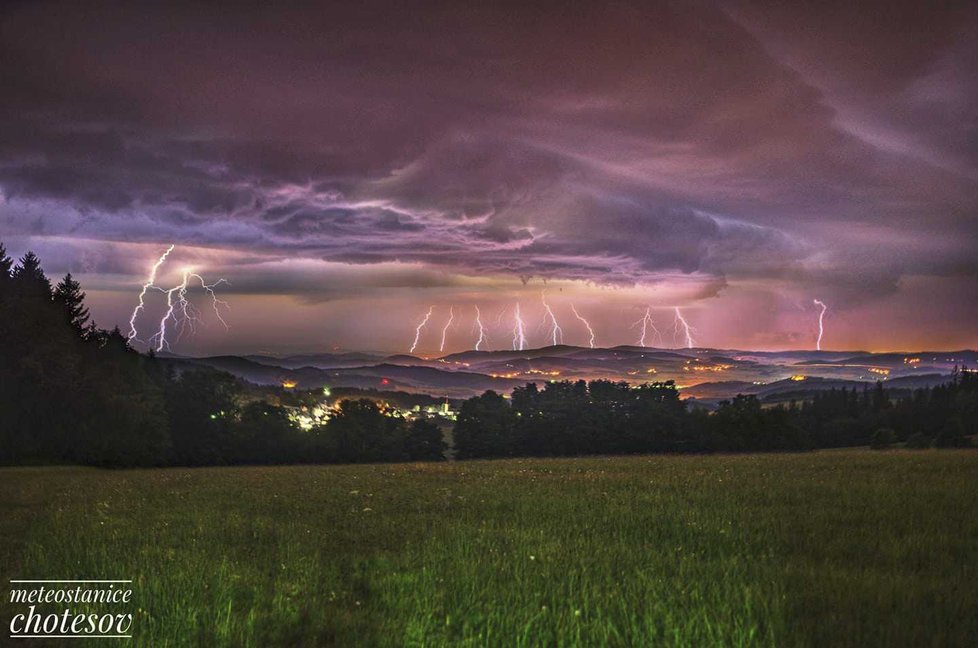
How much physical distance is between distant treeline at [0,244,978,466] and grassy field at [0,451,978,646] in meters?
39.7

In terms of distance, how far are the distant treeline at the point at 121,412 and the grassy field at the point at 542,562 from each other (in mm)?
38394

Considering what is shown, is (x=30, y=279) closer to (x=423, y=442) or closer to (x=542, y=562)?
(x=423, y=442)

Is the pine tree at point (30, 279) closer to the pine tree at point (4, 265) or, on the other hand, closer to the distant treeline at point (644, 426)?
the pine tree at point (4, 265)

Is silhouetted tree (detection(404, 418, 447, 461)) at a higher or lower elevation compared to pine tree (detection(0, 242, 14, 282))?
lower

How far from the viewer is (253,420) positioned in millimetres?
70938

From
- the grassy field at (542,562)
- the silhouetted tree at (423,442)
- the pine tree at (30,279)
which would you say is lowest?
the silhouetted tree at (423,442)

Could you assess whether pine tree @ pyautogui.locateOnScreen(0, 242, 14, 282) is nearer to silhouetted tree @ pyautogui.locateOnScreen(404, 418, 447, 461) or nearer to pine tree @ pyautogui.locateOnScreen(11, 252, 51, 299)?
pine tree @ pyautogui.locateOnScreen(11, 252, 51, 299)

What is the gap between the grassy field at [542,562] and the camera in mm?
7633

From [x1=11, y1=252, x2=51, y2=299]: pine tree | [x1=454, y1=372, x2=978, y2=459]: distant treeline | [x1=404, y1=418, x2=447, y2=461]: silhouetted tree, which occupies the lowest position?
[x1=404, y1=418, x2=447, y2=461]: silhouetted tree

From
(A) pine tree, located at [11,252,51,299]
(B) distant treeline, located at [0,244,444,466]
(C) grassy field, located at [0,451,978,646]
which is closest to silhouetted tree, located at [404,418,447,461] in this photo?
(B) distant treeline, located at [0,244,444,466]

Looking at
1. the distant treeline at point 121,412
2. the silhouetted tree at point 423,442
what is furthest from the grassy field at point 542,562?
the silhouetted tree at point 423,442

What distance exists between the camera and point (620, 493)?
17438 millimetres

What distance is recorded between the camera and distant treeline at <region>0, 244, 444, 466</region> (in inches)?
2021

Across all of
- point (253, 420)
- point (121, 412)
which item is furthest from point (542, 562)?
point (253, 420)
